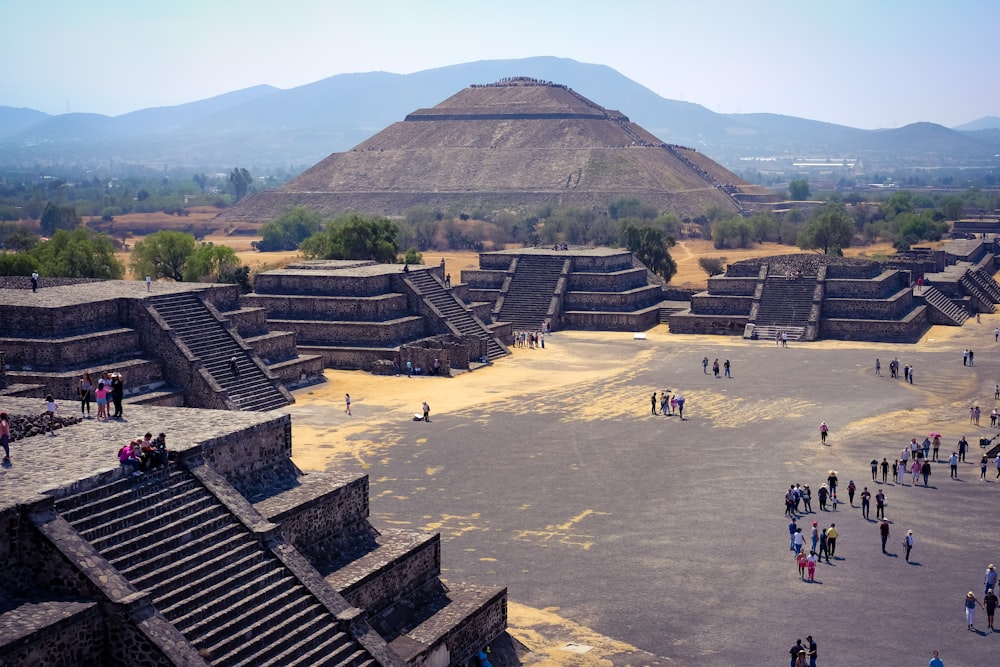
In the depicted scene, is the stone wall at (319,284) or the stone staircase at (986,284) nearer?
the stone wall at (319,284)

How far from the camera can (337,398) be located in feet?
130

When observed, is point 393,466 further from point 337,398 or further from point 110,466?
point 110,466

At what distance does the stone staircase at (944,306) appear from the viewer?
59.5 metres

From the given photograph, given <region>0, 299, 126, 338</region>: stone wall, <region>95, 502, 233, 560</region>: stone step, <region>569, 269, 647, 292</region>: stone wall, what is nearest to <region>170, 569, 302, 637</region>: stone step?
<region>95, 502, 233, 560</region>: stone step

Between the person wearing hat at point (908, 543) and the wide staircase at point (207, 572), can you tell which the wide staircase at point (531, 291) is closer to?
the person wearing hat at point (908, 543)

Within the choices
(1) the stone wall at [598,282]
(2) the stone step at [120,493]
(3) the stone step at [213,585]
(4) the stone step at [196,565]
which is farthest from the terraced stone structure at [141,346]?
(1) the stone wall at [598,282]

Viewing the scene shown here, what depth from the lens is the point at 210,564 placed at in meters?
16.1

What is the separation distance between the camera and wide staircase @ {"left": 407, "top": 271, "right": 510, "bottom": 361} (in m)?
49.4

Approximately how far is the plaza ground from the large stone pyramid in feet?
292

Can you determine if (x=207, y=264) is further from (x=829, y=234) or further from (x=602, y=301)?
(x=829, y=234)

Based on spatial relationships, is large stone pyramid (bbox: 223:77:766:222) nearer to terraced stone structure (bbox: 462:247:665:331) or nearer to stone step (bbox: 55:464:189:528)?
terraced stone structure (bbox: 462:247:665:331)

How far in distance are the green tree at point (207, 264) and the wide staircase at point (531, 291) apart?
13.5m

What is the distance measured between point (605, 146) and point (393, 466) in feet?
397

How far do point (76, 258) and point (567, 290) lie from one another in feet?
75.3
